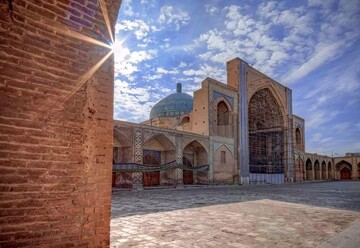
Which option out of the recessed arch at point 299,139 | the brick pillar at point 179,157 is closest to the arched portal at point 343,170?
the recessed arch at point 299,139

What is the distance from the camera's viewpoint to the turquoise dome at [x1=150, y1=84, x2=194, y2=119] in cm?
3391

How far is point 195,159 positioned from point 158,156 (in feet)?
13.2

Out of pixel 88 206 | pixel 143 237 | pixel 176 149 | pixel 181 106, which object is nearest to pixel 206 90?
pixel 176 149

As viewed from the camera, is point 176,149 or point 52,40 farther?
point 176,149

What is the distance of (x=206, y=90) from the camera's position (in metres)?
23.2

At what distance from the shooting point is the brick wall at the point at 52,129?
234cm

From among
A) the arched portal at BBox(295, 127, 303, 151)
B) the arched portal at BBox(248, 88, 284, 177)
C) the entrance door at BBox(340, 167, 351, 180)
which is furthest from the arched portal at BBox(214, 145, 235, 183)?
the entrance door at BBox(340, 167, 351, 180)

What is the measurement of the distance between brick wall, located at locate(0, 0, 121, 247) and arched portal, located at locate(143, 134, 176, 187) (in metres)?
16.3

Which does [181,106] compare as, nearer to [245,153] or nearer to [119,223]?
[245,153]

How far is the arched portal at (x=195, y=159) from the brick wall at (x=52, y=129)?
1902 centimetres

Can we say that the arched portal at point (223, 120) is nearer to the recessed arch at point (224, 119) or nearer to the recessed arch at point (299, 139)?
the recessed arch at point (224, 119)

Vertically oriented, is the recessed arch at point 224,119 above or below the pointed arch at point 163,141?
above

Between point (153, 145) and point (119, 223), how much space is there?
14.6 meters

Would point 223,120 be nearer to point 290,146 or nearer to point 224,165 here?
point 224,165
